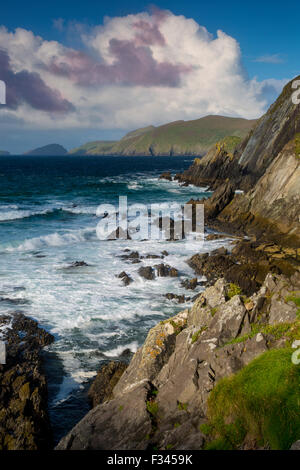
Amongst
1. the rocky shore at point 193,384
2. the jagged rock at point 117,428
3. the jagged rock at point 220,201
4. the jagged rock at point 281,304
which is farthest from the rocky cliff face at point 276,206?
the jagged rock at point 117,428

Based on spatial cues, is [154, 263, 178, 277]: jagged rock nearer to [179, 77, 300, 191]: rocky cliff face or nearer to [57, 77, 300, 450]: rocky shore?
[57, 77, 300, 450]: rocky shore

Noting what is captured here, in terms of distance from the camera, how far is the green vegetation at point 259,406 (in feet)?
19.7

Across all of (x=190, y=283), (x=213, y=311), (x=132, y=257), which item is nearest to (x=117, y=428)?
(x=213, y=311)

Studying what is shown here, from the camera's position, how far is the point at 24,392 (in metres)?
10.4

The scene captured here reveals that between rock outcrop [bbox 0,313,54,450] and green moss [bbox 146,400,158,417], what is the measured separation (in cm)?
333

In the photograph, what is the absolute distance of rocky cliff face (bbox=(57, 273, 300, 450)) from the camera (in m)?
6.73

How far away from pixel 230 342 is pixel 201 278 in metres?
14.3

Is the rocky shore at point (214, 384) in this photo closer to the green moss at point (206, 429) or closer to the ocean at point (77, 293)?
the green moss at point (206, 429)

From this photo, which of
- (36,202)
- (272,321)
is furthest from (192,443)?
(36,202)

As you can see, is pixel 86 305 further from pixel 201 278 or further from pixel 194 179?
pixel 194 179

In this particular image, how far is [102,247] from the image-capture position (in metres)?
31.0

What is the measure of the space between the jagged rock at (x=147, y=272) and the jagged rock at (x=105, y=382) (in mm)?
10774

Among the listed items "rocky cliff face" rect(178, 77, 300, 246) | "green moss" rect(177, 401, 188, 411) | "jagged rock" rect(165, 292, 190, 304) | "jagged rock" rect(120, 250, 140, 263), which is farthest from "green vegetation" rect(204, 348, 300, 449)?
"rocky cliff face" rect(178, 77, 300, 246)

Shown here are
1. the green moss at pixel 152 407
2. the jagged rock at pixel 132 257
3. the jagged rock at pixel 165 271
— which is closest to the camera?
the green moss at pixel 152 407
